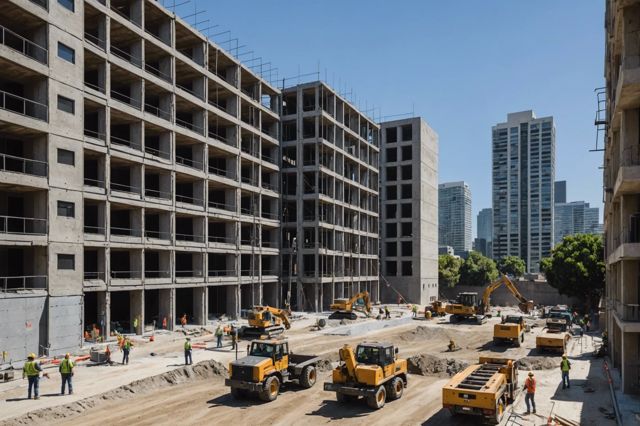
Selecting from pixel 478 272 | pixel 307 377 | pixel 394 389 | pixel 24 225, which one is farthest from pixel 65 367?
pixel 478 272

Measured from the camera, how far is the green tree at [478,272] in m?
106

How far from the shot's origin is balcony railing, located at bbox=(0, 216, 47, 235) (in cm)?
3600

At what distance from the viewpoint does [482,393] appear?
19844 mm

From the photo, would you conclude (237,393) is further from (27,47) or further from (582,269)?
(582,269)

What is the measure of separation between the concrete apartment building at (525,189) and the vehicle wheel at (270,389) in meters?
171

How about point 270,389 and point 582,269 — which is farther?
point 582,269

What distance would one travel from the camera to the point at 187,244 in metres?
52.1

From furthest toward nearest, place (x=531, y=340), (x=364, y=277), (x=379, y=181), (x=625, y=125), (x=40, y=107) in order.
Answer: (x=379, y=181)
(x=364, y=277)
(x=531, y=340)
(x=40, y=107)
(x=625, y=125)

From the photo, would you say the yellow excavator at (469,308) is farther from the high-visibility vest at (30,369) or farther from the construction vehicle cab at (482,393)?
the high-visibility vest at (30,369)

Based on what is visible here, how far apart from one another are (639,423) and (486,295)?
40.5m

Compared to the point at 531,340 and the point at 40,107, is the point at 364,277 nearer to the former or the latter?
the point at 531,340

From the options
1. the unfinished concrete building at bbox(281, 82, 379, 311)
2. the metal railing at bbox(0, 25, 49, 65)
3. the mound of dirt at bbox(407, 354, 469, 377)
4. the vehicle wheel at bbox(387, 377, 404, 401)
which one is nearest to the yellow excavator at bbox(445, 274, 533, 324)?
the unfinished concrete building at bbox(281, 82, 379, 311)

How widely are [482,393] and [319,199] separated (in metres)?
52.5

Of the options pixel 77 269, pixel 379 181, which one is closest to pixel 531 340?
pixel 77 269
